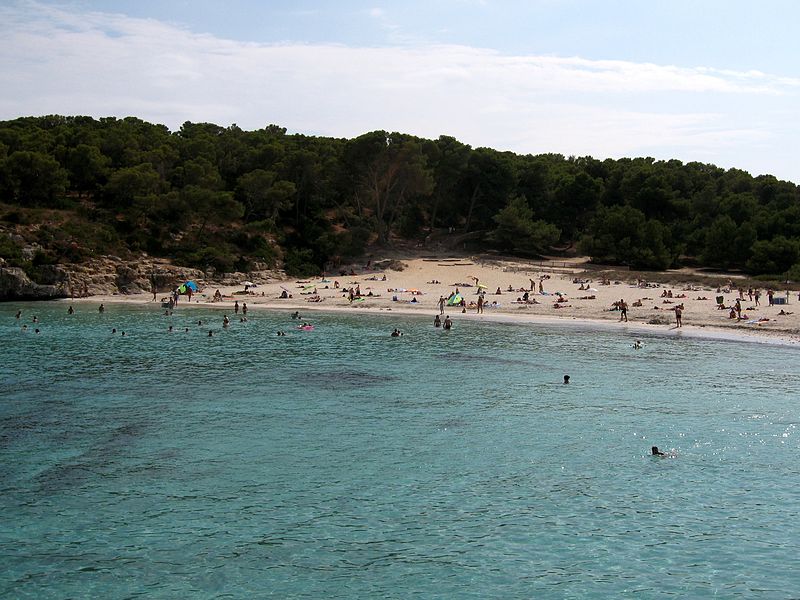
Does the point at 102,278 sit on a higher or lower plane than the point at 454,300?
higher

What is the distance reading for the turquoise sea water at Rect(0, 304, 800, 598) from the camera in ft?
47.7

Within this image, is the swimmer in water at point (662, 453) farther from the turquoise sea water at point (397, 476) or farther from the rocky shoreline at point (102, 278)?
the rocky shoreline at point (102, 278)

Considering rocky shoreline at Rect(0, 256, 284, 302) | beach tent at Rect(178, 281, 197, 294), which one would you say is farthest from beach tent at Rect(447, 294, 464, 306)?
beach tent at Rect(178, 281, 197, 294)

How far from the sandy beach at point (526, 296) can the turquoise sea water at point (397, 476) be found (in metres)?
9.73

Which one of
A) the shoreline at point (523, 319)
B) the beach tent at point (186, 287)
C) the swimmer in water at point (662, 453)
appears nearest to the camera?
the swimmer in water at point (662, 453)

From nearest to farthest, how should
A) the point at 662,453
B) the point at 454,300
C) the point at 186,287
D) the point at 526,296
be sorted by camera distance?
the point at 662,453, the point at 526,296, the point at 454,300, the point at 186,287

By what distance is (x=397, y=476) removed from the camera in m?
19.8

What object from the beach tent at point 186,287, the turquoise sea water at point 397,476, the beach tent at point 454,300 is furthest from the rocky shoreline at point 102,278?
the turquoise sea water at point 397,476

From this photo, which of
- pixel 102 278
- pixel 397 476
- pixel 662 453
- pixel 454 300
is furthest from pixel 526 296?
pixel 397 476

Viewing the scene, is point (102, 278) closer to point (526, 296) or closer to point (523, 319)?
point (526, 296)

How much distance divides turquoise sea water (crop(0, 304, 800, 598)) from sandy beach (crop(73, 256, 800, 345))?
9728 millimetres

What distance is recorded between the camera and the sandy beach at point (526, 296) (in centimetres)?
4656

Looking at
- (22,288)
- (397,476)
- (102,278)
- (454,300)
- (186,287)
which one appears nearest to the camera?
(397,476)

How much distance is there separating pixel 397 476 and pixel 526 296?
35.5 metres
